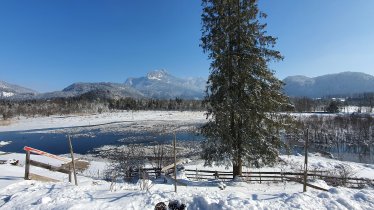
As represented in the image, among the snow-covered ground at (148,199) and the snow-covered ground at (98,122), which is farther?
the snow-covered ground at (98,122)

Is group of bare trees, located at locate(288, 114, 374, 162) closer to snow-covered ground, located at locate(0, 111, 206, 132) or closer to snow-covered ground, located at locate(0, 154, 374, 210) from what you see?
snow-covered ground, located at locate(0, 154, 374, 210)

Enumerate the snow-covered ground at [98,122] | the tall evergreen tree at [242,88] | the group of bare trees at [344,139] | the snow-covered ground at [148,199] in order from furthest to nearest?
the snow-covered ground at [98,122]
the group of bare trees at [344,139]
the tall evergreen tree at [242,88]
the snow-covered ground at [148,199]

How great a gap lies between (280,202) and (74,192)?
24.1 ft

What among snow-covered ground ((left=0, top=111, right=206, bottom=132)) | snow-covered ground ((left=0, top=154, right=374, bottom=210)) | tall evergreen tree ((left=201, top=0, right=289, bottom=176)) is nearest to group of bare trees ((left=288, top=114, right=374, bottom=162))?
tall evergreen tree ((left=201, top=0, right=289, bottom=176))

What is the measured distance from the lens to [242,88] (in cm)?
1883

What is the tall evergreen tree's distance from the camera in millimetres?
18719

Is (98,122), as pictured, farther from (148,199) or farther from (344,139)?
(148,199)

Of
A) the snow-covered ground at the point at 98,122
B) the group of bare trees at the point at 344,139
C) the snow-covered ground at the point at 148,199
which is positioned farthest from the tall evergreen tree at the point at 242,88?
the snow-covered ground at the point at 98,122

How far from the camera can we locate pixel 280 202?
31.8 ft

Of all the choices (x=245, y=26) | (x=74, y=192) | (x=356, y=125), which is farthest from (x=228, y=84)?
(x=356, y=125)

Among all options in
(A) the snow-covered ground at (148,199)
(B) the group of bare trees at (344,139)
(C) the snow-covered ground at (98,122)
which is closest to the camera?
(A) the snow-covered ground at (148,199)

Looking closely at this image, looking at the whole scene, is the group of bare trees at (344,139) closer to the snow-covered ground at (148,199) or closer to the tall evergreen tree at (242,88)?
the tall evergreen tree at (242,88)

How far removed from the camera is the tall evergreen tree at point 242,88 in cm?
1872

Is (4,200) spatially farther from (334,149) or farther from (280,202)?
(334,149)
